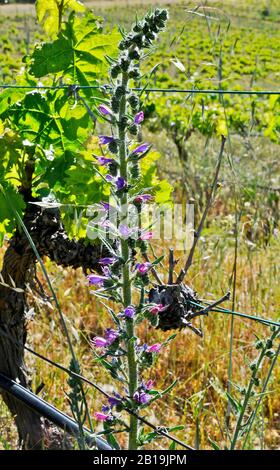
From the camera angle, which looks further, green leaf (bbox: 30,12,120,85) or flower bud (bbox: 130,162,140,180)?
green leaf (bbox: 30,12,120,85)

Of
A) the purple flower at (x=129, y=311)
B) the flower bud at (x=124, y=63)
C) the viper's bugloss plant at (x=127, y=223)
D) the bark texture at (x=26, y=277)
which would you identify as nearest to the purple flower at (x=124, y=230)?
the viper's bugloss plant at (x=127, y=223)

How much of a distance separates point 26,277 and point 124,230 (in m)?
0.92

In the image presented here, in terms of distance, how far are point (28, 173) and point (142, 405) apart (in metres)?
0.81

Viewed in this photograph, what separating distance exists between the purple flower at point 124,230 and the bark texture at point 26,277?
26.5 inches

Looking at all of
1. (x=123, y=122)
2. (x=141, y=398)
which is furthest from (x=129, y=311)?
(x=123, y=122)

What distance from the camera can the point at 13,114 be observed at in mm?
1631

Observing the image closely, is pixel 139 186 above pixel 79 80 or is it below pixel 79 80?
below

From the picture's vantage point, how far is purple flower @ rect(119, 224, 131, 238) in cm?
106

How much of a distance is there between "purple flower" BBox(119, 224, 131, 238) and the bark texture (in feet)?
2.21

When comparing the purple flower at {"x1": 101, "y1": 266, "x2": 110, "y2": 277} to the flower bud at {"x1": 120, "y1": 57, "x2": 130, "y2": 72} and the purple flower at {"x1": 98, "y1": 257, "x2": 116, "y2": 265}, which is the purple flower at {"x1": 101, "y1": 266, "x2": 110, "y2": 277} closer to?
the purple flower at {"x1": 98, "y1": 257, "x2": 116, "y2": 265}

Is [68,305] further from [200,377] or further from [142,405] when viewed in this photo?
[142,405]

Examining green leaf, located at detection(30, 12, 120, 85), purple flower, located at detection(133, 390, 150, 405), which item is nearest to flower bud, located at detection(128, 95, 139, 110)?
purple flower, located at detection(133, 390, 150, 405)

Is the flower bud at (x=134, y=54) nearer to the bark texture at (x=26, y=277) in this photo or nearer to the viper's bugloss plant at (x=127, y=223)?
the viper's bugloss plant at (x=127, y=223)

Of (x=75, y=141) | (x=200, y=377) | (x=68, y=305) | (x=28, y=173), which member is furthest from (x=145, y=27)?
(x=68, y=305)
